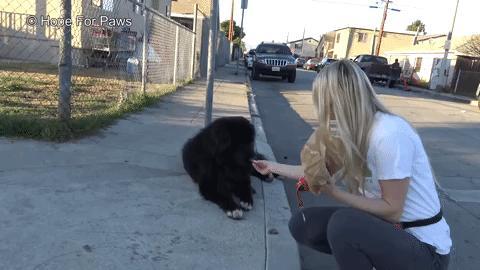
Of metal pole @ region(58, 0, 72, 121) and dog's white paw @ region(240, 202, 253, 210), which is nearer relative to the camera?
dog's white paw @ region(240, 202, 253, 210)

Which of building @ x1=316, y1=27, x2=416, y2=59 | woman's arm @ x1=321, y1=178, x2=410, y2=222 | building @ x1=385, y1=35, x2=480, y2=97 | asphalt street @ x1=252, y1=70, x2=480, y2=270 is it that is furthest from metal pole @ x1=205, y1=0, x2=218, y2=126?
building @ x1=316, y1=27, x2=416, y2=59

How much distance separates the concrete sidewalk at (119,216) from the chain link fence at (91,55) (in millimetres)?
1709

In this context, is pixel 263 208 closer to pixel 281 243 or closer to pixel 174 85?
pixel 281 243

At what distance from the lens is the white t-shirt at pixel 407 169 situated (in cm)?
224

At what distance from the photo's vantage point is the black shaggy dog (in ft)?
12.0

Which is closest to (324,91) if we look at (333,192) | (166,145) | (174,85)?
(333,192)

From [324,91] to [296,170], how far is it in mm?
713

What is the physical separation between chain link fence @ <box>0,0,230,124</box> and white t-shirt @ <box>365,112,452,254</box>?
420 cm

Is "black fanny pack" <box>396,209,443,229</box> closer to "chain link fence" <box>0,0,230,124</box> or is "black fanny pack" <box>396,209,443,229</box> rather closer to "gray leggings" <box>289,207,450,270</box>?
"gray leggings" <box>289,207,450,270</box>

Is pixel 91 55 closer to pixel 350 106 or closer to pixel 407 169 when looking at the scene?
pixel 350 106

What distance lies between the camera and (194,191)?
4.20 meters

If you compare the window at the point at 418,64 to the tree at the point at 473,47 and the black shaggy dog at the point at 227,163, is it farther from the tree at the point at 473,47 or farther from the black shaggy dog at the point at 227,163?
the black shaggy dog at the point at 227,163

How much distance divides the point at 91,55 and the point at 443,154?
24.1 feet

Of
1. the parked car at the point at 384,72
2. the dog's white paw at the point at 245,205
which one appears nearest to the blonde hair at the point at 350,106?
the dog's white paw at the point at 245,205
